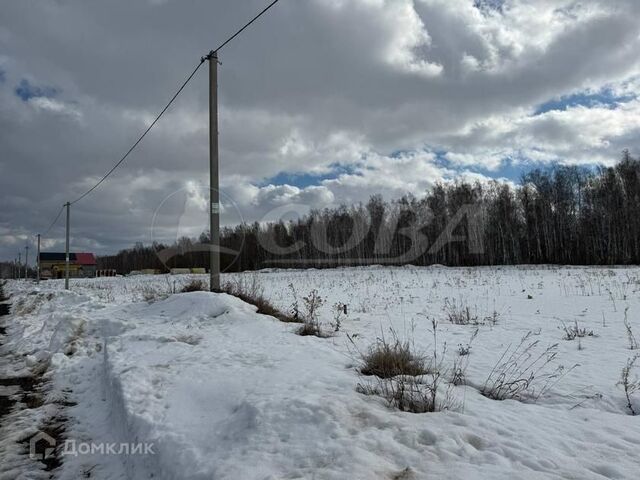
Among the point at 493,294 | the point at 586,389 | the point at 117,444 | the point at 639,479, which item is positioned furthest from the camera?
the point at 493,294

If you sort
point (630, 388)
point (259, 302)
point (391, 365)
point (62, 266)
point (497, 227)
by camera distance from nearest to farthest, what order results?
point (630, 388) < point (391, 365) < point (259, 302) < point (497, 227) < point (62, 266)

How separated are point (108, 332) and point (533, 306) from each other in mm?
9332

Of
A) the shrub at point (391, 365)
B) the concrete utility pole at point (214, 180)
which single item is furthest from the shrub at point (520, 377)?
the concrete utility pole at point (214, 180)

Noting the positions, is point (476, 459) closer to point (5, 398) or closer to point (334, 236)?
point (5, 398)

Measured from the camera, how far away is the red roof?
7788cm

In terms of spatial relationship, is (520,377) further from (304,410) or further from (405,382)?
(304,410)

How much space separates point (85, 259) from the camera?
259ft

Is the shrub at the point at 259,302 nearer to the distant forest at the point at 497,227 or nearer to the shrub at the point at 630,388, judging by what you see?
the shrub at the point at 630,388

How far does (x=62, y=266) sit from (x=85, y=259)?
25.8ft

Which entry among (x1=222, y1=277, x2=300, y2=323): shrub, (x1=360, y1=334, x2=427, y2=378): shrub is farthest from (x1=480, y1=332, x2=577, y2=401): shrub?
(x1=222, y1=277, x2=300, y2=323): shrub

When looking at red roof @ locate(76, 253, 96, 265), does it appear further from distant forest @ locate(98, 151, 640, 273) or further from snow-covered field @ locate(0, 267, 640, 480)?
snow-covered field @ locate(0, 267, 640, 480)

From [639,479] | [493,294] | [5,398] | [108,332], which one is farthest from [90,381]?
[493,294]

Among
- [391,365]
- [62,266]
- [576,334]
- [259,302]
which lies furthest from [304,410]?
[62,266]

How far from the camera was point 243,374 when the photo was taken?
424 cm
